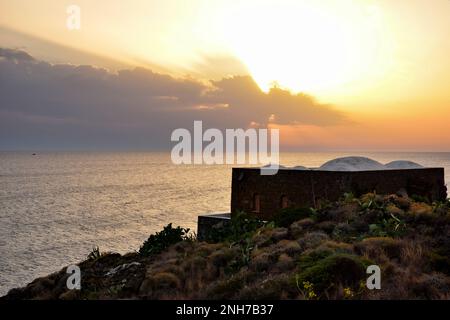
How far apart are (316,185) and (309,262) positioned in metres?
17.2

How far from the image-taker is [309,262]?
12.5 m

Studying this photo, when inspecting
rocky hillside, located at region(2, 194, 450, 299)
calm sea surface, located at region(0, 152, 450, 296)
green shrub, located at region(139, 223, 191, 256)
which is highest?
rocky hillside, located at region(2, 194, 450, 299)

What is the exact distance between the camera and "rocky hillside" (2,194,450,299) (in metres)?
10.9

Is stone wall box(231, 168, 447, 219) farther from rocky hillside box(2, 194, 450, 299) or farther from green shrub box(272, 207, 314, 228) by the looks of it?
rocky hillside box(2, 194, 450, 299)

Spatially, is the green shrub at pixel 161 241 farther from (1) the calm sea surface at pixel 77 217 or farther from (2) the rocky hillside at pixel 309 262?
(1) the calm sea surface at pixel 77 217

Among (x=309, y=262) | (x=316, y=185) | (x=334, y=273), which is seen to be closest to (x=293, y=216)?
(x=316, y=185)

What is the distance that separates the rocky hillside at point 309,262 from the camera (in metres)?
10.9

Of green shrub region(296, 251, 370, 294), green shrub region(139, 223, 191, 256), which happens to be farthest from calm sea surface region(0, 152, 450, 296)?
green shrub region(296, 251, 370, 294)

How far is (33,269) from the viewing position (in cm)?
4500

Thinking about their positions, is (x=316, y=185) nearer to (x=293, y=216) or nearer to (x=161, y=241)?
(x=293, y=216)

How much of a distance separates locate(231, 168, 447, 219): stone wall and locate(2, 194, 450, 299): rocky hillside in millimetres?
8055

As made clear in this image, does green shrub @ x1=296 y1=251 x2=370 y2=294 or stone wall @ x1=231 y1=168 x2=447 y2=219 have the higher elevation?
stone wall @ x1=231 y1=168 x2=447 y2=219
